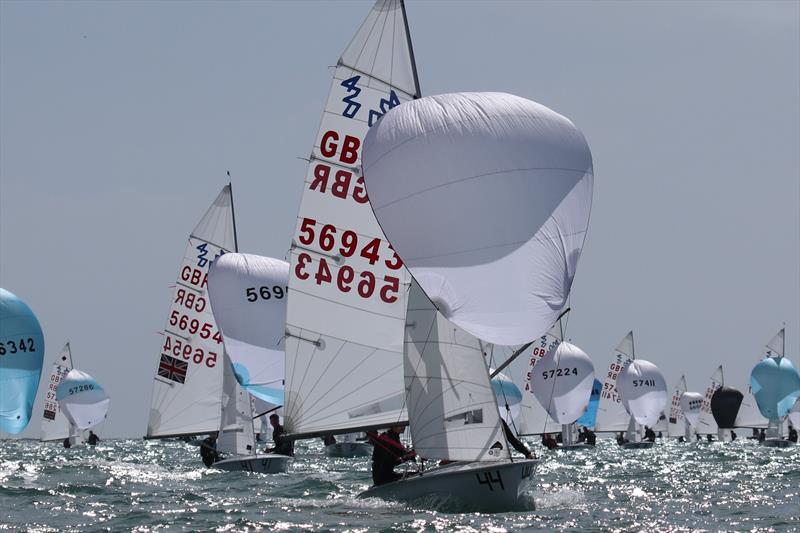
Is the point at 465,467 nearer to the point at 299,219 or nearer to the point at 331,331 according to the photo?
the point at 331,331

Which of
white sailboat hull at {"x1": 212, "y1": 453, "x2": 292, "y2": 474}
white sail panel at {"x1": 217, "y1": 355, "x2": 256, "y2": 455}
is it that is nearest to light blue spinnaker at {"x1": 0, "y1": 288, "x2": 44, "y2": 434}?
white sail panel at {"x1": 217, "y1": 355, "x2": 256, "y2": 455}

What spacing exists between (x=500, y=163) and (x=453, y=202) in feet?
2.79

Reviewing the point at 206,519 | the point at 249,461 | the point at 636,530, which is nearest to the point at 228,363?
the point at 249,461

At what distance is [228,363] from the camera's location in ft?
118

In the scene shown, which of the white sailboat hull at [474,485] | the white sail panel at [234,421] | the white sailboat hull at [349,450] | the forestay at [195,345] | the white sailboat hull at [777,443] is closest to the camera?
the white sailboat hull at [474,485]

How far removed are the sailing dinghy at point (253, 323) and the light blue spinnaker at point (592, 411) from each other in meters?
45.6

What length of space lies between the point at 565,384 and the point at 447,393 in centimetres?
4199

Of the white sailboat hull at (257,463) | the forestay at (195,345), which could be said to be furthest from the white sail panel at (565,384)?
the white sailboat hull at (257,463)

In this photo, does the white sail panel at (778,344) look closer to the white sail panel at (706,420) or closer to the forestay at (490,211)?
the white sail panel at (706,420)

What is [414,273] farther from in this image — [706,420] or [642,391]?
[706,420]

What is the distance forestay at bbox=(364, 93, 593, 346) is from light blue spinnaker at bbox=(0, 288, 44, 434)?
58.5ft

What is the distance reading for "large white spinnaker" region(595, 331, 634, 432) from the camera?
75375 mm

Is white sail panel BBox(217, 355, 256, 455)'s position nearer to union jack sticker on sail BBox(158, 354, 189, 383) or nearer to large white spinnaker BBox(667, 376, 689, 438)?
union jack sticker on sail BBox(158, 354, 189, 383)

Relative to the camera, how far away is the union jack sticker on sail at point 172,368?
1569 inches
